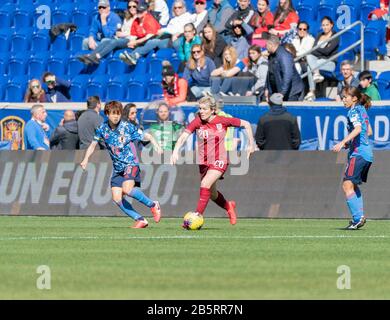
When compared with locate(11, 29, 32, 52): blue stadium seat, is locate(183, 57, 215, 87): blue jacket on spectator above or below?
below

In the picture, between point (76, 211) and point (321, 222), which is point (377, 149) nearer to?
point (321, 222)

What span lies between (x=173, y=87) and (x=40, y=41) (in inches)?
290

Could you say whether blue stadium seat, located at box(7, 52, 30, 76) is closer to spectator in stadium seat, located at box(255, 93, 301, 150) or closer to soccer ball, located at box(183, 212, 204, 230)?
spectator in stadium seat, located at box(255, 93, 301, 150)

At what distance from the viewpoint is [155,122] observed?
25.0m

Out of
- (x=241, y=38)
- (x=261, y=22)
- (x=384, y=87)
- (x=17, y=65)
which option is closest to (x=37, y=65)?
(x=17, y=65)

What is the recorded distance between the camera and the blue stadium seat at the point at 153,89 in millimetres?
28922

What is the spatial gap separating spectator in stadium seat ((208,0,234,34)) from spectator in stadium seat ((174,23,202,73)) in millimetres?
746

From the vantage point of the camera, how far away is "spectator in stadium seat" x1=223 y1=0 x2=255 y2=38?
1101 inches

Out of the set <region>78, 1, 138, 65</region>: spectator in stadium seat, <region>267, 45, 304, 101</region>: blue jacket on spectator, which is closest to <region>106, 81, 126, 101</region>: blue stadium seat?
<region>78, 1, 138, 65</region>: spectator in stadium seat

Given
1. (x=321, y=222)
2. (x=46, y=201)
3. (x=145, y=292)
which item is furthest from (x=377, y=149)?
(x=145, y=292)

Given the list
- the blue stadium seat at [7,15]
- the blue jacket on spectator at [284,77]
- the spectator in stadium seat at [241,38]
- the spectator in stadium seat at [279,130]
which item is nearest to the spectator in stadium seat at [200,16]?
the spectator in stadium seat at [241,38]

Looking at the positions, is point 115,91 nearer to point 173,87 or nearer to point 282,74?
point 173,87

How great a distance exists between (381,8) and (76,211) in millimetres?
8575

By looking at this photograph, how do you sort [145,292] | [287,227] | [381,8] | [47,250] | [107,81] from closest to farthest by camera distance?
[145,292]
[47,250]
[287,227]
[381,8]
[107,81]
